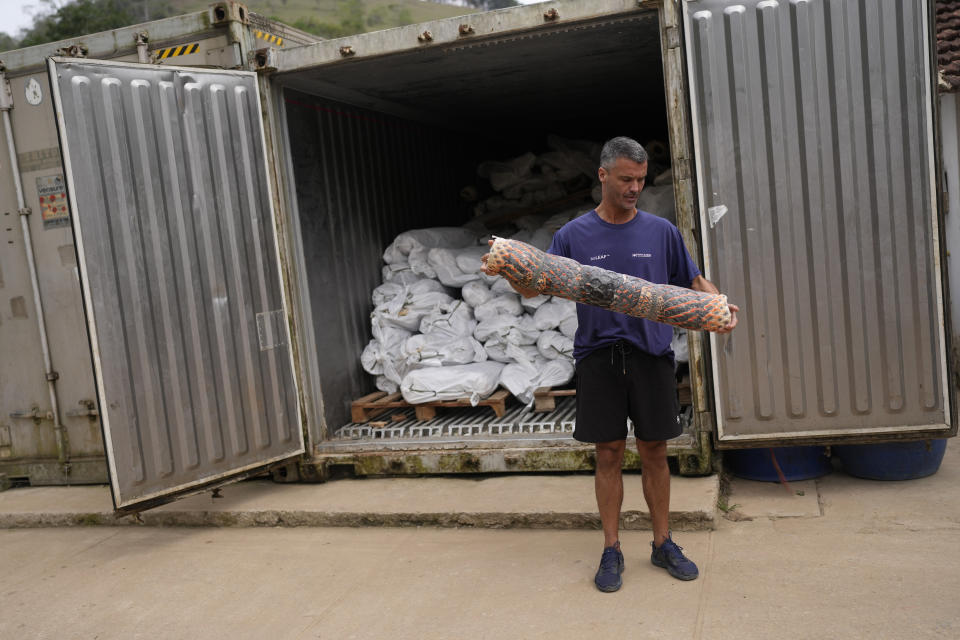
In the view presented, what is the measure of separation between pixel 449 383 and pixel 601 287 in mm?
2793

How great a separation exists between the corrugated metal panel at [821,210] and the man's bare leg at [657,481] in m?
1.07

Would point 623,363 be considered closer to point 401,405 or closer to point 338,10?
point 401,405

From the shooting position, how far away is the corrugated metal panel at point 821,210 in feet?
14.2

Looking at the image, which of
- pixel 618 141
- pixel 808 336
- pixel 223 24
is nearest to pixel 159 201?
pixel 223 24

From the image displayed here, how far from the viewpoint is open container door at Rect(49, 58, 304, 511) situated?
14.9 feet

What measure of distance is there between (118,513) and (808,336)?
3.98 meters

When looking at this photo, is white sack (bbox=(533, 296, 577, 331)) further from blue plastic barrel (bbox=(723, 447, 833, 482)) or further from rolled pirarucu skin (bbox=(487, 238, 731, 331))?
rolled pirarucu skin (bbox=(487, 238, 731, 331))

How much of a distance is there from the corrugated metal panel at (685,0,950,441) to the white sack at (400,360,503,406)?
181 centimetres

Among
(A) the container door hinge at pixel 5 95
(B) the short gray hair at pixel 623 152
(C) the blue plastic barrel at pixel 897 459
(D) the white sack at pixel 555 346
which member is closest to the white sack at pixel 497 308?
(D) the white sack at pixel 555 346

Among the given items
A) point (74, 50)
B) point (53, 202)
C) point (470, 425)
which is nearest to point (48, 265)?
point (53, 202)

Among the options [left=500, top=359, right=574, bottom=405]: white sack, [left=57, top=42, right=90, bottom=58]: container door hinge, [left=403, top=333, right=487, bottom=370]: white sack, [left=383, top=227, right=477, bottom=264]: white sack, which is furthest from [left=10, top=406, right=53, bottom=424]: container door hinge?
[left=500, top=359, right=574, bottom=405]: white sack

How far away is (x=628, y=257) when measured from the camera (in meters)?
3.58

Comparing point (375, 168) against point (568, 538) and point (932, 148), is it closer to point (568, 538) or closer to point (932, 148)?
point (568, 538)

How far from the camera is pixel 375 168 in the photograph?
693 centimetres
